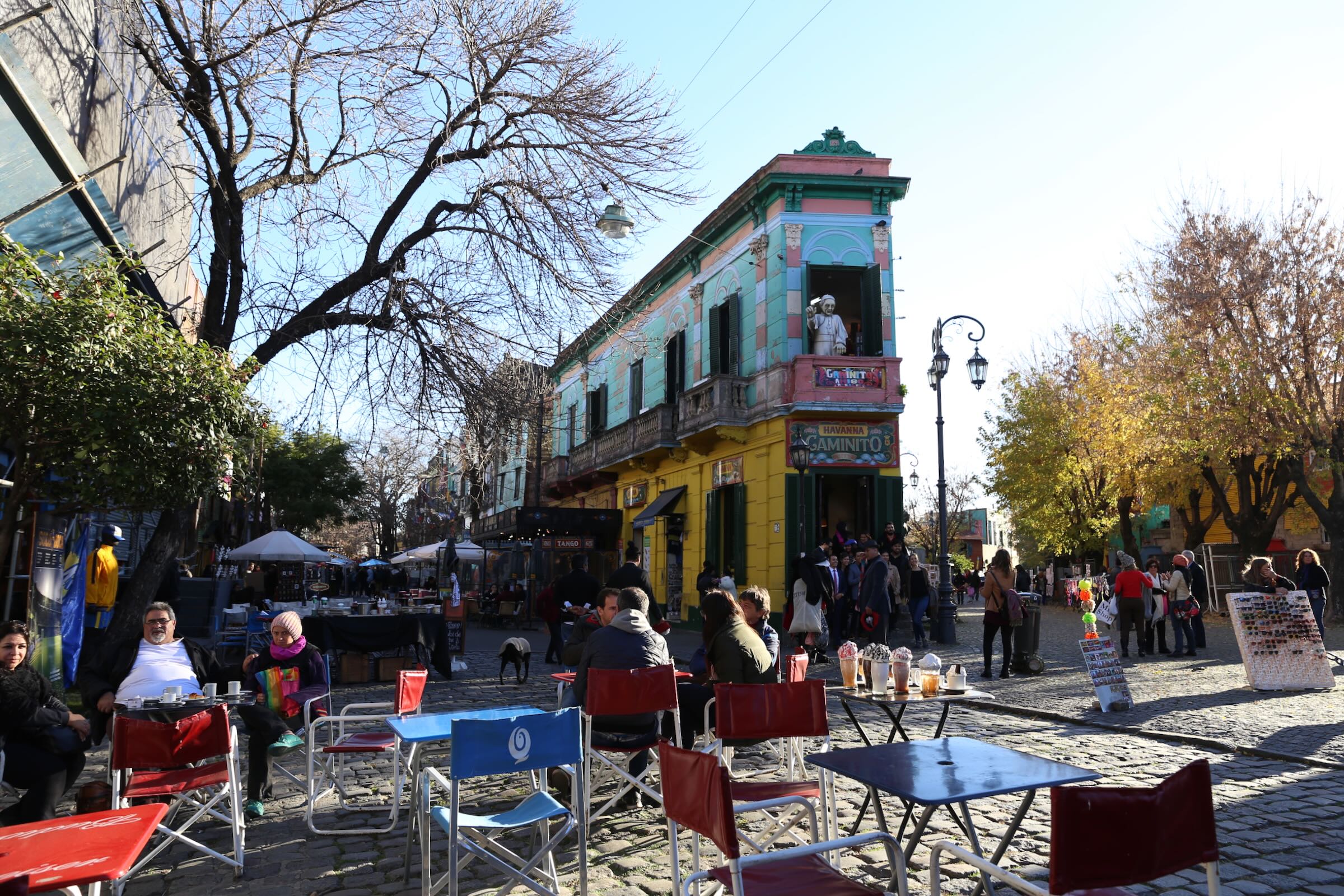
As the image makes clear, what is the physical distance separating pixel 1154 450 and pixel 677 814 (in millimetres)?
25836

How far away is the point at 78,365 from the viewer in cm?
650

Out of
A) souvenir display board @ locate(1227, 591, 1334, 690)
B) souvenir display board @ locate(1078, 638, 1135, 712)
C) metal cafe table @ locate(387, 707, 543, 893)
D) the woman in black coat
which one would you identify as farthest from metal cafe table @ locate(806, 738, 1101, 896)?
souvenir display board @ locate(1227, 591, 1334, 690)

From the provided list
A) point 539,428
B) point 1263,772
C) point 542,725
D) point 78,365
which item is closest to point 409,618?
point 539,428

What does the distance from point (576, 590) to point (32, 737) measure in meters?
8.89

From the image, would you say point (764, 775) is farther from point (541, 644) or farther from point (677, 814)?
point (541, 644)

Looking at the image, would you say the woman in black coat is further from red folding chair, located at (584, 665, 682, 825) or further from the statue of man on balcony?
the statue of man on balcony

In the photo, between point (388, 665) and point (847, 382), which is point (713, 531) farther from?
point (388, 665)

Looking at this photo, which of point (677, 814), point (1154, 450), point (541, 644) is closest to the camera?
point (677, 814)

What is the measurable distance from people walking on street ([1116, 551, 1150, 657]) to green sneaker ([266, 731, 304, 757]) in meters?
12.4

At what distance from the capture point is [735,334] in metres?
21.3

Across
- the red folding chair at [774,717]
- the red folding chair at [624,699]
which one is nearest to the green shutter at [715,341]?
the red folding chair at [624,699]

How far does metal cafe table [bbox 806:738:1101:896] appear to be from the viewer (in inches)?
131

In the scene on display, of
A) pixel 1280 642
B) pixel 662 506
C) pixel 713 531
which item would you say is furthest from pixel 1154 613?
pixel 662 506

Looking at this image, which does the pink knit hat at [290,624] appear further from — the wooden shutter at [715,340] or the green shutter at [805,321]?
the wooden shutter at [715,340]
